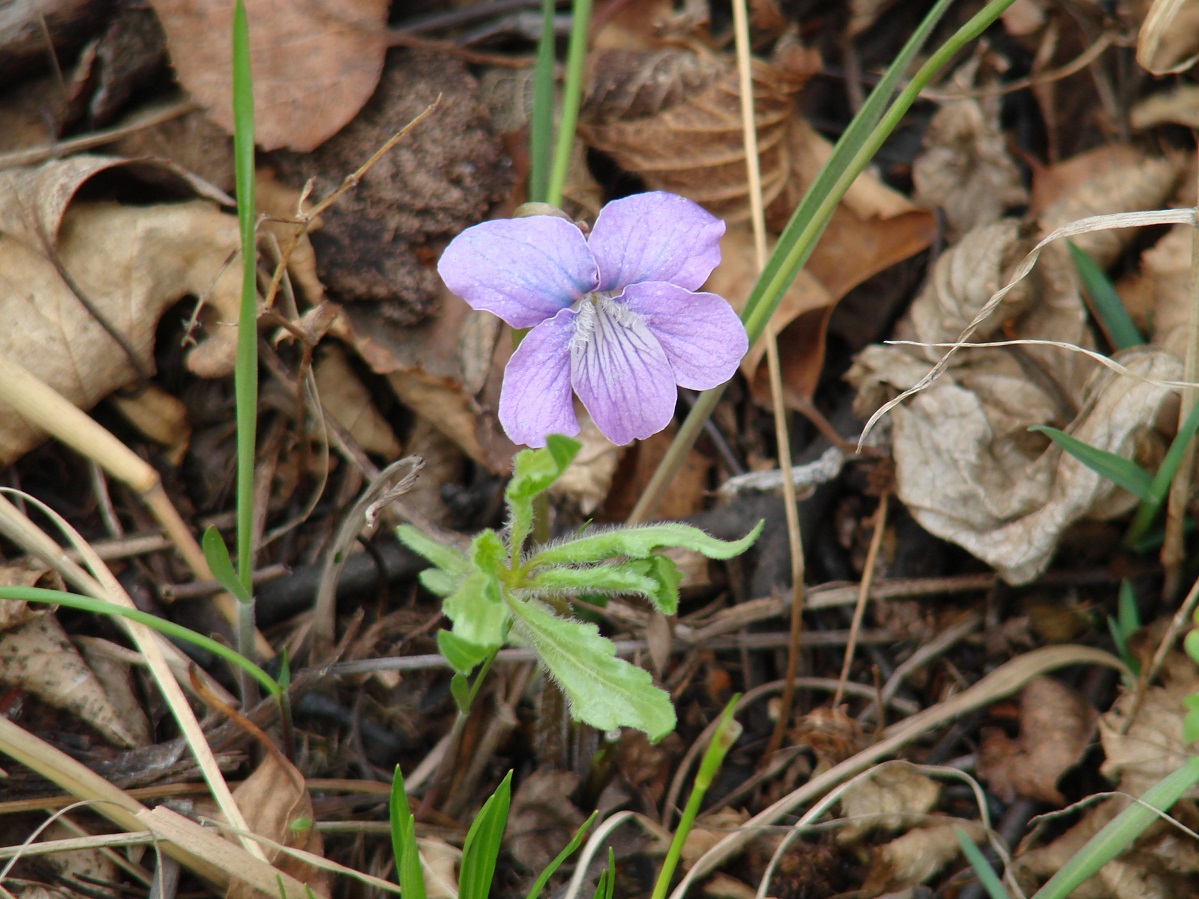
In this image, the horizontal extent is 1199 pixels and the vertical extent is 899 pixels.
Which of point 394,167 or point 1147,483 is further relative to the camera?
point 394,167

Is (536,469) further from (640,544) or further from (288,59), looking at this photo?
(288,59)

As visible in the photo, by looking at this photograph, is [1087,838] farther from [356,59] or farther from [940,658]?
[356,59]

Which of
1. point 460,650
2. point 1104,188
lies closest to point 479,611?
point 460,650

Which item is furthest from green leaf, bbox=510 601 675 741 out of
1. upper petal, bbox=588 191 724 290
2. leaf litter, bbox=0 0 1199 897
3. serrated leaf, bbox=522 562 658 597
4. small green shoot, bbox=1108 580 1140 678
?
small green shoot, bbox=1108 580 1140 678

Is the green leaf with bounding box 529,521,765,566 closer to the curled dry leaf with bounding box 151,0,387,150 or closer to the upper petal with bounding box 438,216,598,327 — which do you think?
the upper petal with bounding box 438,216,598,327

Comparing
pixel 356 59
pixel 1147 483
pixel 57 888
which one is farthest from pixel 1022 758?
pixel 356 59
